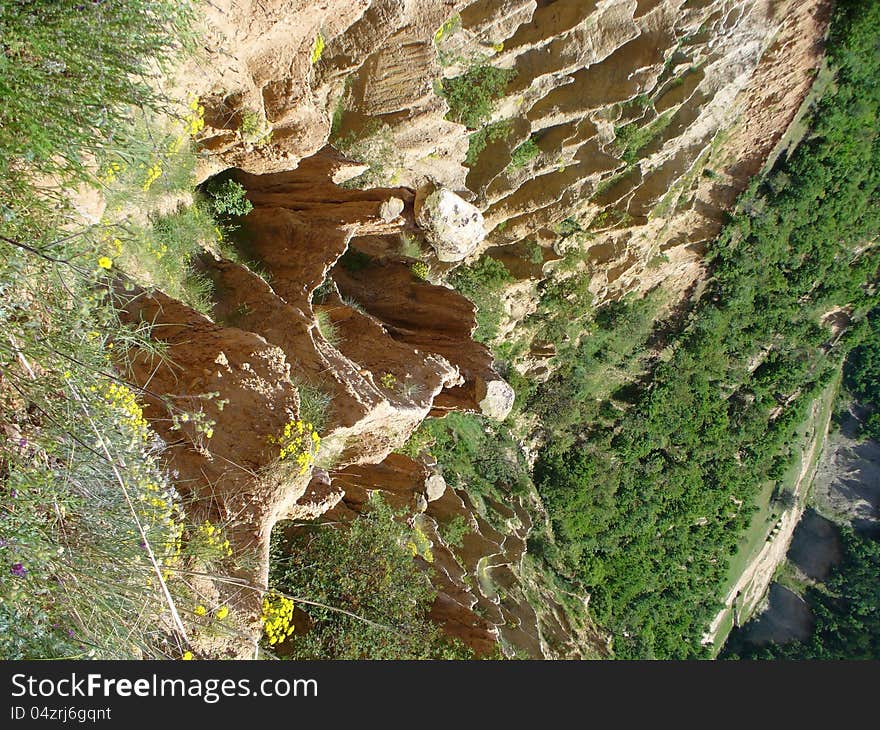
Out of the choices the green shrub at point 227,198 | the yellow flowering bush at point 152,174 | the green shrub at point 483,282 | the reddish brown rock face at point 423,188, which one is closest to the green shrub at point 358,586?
the reddish brown rock face at point 423,188

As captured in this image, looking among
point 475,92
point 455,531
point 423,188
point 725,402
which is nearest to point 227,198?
point 423,188

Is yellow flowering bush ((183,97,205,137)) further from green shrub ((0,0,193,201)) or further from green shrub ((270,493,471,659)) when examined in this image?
green shrub ((270,493,471,659))

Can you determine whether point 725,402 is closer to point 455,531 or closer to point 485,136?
point 455,531

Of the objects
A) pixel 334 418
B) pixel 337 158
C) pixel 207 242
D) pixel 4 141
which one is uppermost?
pixel 337 158

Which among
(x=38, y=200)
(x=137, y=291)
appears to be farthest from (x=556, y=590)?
(x=38, y=200)

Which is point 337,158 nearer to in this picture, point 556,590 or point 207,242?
point 207,242
